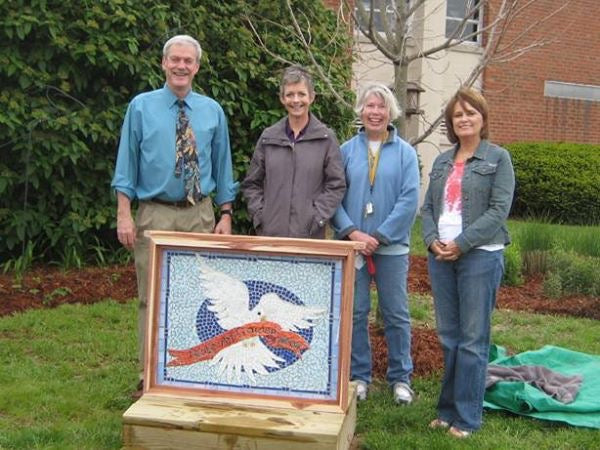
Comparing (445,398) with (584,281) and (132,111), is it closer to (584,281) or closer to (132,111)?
(132,111)

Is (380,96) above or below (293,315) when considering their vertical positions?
above

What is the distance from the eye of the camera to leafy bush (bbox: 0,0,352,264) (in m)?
7.51

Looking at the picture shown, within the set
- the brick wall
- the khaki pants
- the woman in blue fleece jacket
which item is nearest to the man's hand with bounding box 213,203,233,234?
the khaki pants

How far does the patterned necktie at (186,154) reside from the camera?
4.49m

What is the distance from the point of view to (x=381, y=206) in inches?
179

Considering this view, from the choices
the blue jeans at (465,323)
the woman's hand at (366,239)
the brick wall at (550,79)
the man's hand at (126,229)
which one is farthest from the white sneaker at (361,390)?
the brick wall at (550,79)

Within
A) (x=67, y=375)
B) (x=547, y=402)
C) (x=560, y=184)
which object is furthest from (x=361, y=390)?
(x=560, y=184)

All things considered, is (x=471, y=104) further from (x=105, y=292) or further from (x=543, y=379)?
(x=105, y=292)

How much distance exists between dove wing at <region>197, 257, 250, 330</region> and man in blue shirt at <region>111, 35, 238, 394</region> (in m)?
0.77

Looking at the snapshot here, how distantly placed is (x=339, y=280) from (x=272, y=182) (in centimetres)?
88

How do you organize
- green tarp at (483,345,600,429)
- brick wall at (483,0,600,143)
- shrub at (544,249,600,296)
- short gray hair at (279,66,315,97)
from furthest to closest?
1. brick wall at (483,0,600,143)
2. shrub at (544,249,600,296)
3. green tarp at (483,345,600,429)
4. short gray hair at (279,66,315,97)

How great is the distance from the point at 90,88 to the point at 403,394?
16.9 ft

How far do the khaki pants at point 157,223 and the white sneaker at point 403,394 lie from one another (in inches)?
61.3

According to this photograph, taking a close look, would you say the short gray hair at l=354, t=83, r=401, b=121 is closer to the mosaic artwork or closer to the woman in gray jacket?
the woman in gray jacket
